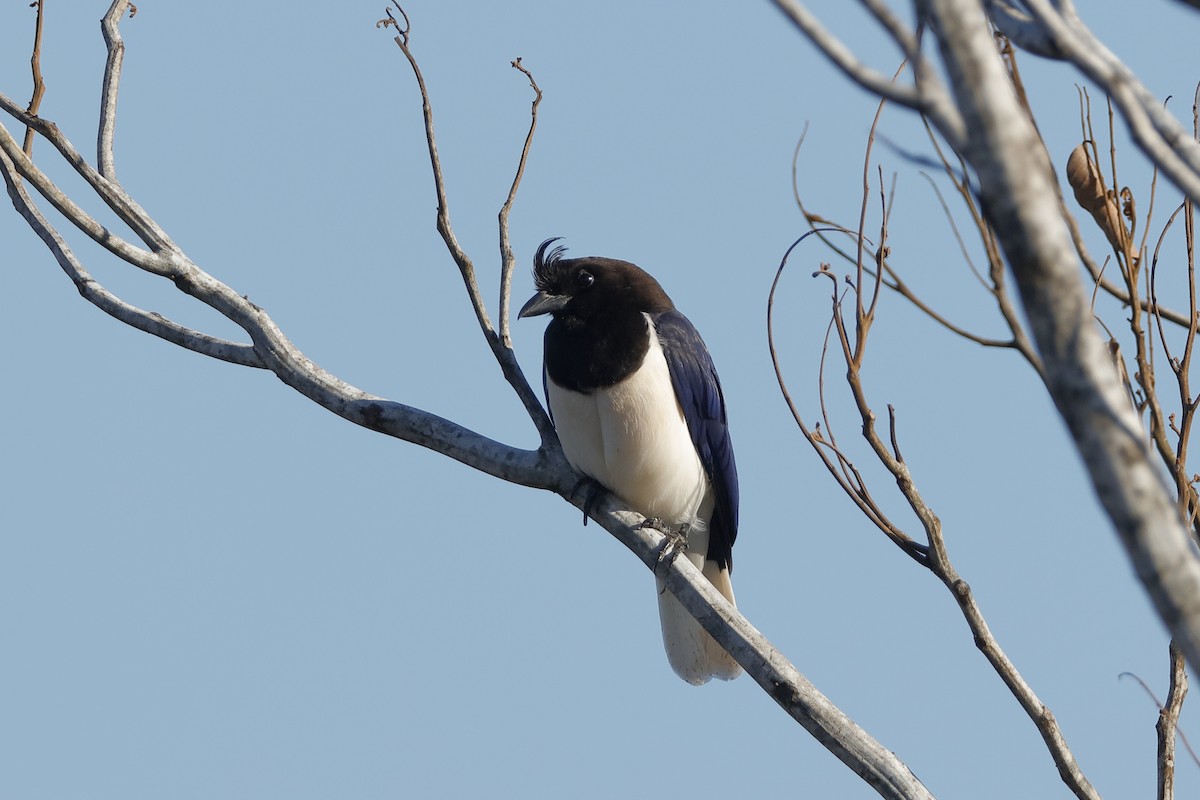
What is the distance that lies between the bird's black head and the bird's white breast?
0.59 ft

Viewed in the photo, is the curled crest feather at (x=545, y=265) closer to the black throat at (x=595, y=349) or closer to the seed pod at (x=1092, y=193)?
the black throat at (x=595, y=349)

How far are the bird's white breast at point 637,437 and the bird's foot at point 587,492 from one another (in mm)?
51

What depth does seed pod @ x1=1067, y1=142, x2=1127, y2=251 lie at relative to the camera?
3518 mm

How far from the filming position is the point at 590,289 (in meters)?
6.19

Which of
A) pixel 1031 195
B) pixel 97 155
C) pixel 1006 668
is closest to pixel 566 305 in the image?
pixel 97 155

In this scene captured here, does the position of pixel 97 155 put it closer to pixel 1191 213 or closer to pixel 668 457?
pixel 668 457

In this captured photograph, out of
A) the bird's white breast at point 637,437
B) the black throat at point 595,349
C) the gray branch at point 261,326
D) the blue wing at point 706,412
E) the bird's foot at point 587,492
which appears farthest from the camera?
the blue wing at point 706,412

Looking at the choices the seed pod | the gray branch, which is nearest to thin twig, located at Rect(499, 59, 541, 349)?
the gray branch

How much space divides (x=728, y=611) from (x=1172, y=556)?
2.47m

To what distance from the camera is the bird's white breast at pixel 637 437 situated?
18.5 feet

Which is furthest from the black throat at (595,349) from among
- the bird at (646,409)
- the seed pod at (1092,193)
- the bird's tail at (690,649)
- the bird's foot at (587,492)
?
the seed pod at (1092,193)

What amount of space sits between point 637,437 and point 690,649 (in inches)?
44.8

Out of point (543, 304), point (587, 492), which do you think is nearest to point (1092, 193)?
point (587, 492)

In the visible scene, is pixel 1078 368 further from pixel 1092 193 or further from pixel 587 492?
pixel 587 492
